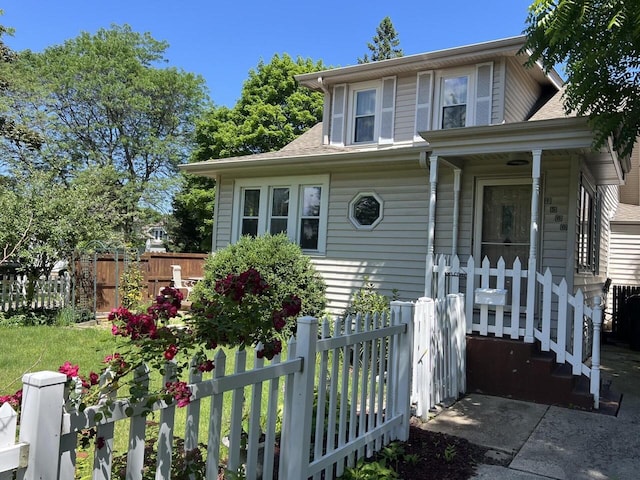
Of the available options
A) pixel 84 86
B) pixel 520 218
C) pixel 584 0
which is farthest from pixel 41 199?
pixel 84 86

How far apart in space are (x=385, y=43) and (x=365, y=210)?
96.6ft

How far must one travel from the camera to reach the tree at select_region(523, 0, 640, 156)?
4441 mm

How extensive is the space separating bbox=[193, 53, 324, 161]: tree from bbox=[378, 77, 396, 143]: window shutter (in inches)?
627

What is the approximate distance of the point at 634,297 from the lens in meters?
9.68

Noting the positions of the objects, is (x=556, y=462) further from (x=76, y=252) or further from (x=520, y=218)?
(x=76, y=252)

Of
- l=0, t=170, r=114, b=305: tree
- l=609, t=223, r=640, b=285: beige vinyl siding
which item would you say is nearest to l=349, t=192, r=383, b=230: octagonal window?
l=0, t=170, r=114, b=305: tree

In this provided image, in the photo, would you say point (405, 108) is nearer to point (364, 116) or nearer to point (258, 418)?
point (364, 116)

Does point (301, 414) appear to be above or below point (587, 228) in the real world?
below

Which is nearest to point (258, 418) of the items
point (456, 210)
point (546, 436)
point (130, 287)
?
point (546, 436)

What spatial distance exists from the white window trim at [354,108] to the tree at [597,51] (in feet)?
15.9

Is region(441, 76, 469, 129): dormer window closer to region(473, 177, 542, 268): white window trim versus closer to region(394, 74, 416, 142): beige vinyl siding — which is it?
region(394, 74, 416, 142): beige vinyl siding

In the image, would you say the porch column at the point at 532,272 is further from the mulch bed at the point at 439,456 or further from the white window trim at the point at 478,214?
the mulch bed at the point at 439,456

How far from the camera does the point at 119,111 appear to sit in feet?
87.5

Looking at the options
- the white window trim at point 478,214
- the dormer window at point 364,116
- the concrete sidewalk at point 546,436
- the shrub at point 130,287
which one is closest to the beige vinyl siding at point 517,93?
the white window trim at point 478,214
